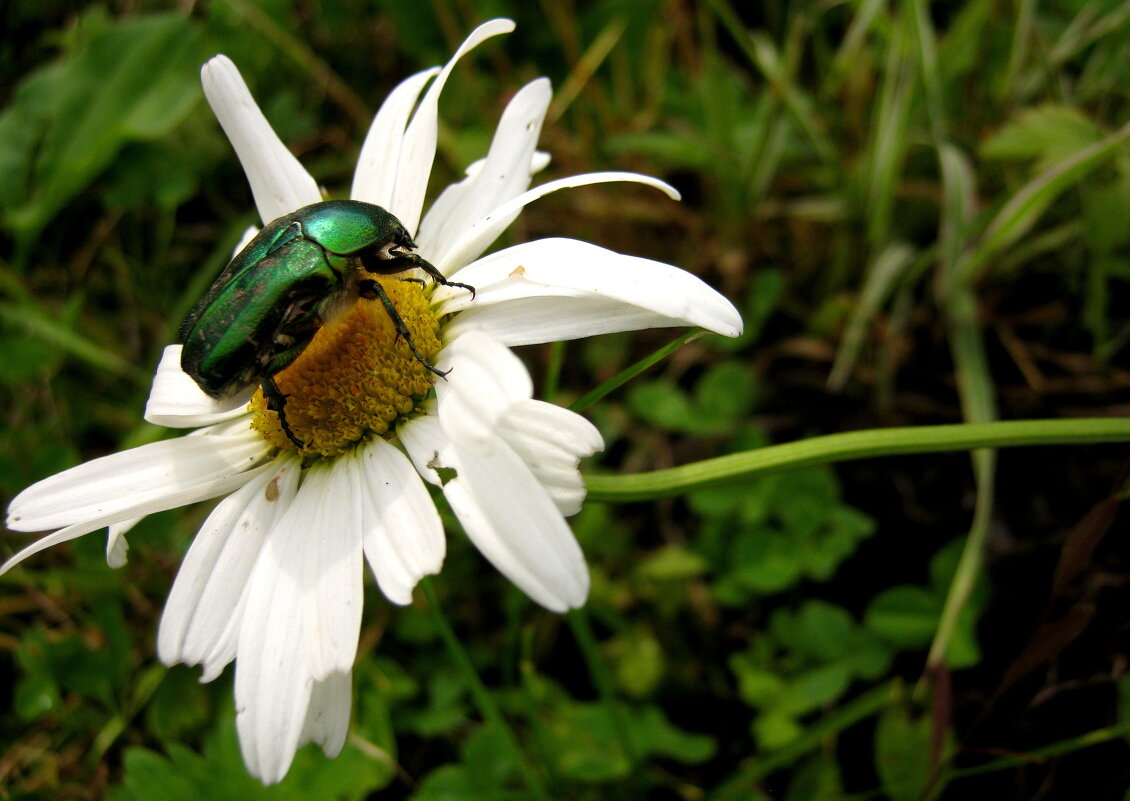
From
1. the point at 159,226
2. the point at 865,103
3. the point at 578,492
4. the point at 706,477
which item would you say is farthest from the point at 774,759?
the point at 159,226

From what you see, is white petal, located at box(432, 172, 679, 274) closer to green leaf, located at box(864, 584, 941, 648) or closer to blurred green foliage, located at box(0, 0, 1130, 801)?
blurred green foliage, located at box(0, 0, 1130, 801)

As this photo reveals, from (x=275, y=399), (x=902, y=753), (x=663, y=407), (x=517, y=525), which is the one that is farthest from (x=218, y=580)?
(x=902, y=753)

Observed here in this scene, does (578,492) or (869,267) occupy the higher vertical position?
(869,267)

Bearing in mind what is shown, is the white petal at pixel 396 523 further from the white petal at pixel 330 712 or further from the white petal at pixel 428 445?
the white petal at pixel 330 712

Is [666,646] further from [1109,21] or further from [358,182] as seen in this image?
[1109,21]

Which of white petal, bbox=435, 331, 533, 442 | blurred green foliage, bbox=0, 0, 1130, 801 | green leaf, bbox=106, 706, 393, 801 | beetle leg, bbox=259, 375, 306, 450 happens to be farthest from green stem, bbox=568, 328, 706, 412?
green leaf, bbox=106, 706, 393, 801

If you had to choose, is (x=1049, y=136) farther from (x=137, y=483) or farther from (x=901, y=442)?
(x=137, y=483)
